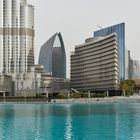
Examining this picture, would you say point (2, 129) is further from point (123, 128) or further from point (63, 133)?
point (123, 128)

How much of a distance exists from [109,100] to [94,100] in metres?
6.88

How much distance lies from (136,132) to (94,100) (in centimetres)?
14078

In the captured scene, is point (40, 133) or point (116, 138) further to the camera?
point (40, 133)

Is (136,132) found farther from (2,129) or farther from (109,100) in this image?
(109,100)

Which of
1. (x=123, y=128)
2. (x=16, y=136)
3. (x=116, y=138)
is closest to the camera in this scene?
(x=116, y=138)

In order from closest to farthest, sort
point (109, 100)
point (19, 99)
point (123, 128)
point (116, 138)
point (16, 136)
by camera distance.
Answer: point (116, 138), point (16, 136), point (123, 128), point (109, 100), point (19, 99)

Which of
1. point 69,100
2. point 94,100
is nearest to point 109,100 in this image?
point 94,100

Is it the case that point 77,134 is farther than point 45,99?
No

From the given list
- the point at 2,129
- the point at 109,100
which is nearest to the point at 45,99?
the point at 109,100

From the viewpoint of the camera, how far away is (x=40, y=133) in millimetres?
46625

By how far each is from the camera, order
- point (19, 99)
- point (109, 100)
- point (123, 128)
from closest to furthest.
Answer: point (123, 128) → point (109, 100) → point (19, 99)

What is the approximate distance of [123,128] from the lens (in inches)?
1997

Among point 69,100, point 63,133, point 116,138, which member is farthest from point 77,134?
point 69,100

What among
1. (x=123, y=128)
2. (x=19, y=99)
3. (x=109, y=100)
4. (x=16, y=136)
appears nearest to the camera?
(x=16, y=136)
